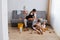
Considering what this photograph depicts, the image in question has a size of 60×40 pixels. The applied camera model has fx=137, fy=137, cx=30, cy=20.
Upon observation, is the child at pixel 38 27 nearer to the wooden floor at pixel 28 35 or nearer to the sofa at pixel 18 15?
the wooden floor at pixel 28 35

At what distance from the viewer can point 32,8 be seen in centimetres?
406

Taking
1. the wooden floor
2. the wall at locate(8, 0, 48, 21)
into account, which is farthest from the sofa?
the wooden floor

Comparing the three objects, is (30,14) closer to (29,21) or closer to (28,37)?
(29,21)

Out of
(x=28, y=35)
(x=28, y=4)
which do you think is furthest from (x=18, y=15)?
(x=28, y=35)

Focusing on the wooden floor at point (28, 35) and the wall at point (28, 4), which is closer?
the wooden floor at point (28, 35)

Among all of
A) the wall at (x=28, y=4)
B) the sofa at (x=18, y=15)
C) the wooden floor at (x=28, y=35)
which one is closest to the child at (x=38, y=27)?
the wooden floor at (x=28, y=35)

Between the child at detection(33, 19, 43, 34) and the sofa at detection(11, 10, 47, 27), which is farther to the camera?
the sofa at detection(11, 10, 47, 27)

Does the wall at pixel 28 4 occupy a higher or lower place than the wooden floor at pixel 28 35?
higher

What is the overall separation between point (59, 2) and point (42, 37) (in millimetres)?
885

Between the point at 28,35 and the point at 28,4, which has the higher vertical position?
the point at 28,4

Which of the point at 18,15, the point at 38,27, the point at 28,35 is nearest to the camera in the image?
the point at 28,35

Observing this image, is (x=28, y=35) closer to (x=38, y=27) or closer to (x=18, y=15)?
(x=38, y=27)

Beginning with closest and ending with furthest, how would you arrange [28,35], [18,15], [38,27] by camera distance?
[28,35], [38,27], [18,15]

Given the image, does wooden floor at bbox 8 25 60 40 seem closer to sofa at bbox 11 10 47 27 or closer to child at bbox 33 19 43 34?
child at bbox 33 19 43 34
